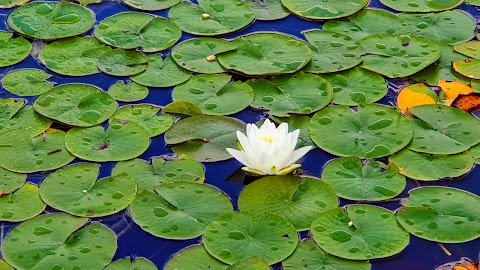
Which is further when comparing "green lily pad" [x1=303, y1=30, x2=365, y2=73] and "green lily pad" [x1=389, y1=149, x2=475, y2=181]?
"green lily pad" [x1=303, y1=30, x2=365, y2=73]

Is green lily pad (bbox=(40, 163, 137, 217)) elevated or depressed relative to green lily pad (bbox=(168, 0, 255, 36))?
depressed

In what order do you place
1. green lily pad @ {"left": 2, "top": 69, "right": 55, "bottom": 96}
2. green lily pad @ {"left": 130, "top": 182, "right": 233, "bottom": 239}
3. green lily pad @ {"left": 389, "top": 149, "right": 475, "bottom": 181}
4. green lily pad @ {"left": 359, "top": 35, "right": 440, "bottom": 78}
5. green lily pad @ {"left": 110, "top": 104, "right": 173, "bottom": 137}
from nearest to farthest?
green lily pad @ {"left": 130, "top": 182, "right": 233, "bottom": 239} < green lily pad @ {"left": 389, "top": 149, "right": 475, "bottom": 181} < green lily pad @ {"left": 110, "top": 104, "right": 173, "bottom": 137} < green lily pad @ {"left": 2, "top": 69, "right": 55, "bottom": 96} < green lily pad @ {"left": 359, "top": 35, "right": 440, "bottom": 78}

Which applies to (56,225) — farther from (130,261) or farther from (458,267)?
(458,267)

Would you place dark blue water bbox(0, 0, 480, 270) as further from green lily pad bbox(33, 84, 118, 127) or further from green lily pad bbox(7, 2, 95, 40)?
green lily pad bbox(7, 2, 95, 40)

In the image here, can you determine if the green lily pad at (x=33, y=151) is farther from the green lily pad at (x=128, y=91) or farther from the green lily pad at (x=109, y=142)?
the green lily pad at (x=128, y=91)

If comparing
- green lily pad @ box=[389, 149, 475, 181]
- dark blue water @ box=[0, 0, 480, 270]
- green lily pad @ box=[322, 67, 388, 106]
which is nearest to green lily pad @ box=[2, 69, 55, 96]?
dark blue water @ box=[0, 0, 480, 270]

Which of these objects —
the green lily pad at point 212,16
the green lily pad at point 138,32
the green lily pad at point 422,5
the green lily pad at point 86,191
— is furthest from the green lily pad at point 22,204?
the green lily pad at point 422,5

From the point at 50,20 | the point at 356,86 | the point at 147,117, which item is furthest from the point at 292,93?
the point at 50,20
